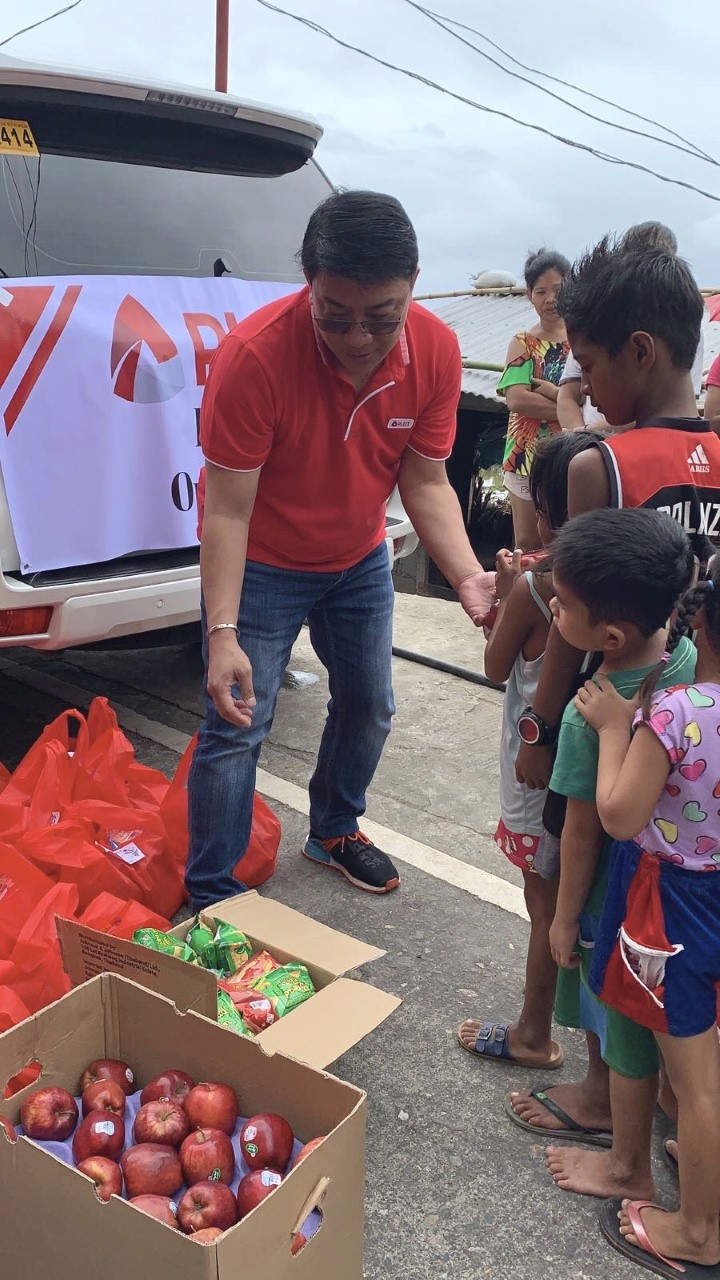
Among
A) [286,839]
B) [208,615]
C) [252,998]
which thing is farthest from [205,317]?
[252,998]

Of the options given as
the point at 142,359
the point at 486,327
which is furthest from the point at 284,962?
the point at 486,327

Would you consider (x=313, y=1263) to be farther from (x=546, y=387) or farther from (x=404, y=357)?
(x=546, y=387)

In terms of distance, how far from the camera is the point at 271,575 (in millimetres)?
2828

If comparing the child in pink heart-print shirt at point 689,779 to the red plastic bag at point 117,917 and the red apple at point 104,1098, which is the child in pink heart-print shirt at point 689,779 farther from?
the red plastic bag at point 117,917

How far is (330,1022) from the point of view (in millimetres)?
2367

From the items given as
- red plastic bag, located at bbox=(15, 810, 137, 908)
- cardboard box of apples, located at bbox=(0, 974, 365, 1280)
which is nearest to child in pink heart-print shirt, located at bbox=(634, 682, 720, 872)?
cardboard box of apples, located at bbox=(0, 974, 365, 1280)

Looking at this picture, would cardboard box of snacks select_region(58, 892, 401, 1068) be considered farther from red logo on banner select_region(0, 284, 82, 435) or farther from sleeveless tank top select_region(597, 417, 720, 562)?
red logo on banner select_region(0, 284, 82, 435)

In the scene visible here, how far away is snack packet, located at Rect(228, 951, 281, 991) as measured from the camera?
250 cm

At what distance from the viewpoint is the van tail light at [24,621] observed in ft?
10.6

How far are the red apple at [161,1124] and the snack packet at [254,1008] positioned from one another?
473 millimetres

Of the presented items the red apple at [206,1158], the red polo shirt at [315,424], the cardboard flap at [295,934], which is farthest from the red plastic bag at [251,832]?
the red apple at [206,1158]

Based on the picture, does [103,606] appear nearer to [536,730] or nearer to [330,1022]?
[330,1022]

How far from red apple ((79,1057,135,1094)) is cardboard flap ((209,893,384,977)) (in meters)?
0.60

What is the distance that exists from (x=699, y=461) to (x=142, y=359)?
2.01 metres
